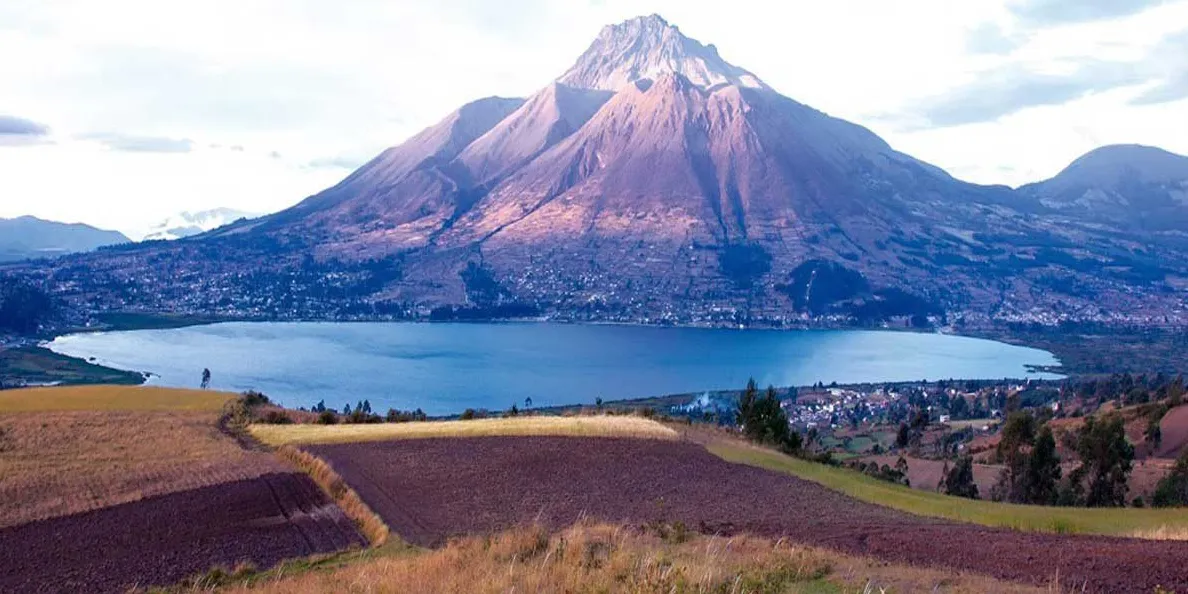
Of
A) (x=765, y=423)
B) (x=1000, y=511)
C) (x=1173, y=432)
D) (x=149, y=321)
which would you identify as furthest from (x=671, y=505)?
(x=149, y=321)

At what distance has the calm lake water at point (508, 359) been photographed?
97312mm

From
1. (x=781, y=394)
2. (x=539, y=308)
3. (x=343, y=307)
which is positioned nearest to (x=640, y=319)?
(x=539, y=308)

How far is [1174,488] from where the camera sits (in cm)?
3102

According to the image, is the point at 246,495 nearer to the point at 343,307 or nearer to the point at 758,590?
the point at 758,590

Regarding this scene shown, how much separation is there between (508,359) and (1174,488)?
100 metres

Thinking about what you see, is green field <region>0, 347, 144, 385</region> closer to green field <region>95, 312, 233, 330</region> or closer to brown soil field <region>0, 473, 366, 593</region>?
green field <region>95, 312, 233, 330</region>

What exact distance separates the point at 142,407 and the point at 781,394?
74.9 m

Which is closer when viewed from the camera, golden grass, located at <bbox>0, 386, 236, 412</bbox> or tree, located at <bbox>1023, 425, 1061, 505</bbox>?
tree, located at <bbox>1023, 425, 1061, 505</bbox>

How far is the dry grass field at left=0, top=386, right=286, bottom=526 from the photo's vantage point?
1923cm

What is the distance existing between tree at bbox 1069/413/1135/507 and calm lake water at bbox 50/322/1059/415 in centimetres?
5946

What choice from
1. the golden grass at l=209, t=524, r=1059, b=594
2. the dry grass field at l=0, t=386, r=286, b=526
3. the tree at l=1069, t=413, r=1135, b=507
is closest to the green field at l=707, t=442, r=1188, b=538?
the golden grass at l=209, t=524, r=1059, b=594

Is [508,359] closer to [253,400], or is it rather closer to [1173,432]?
[253,400]

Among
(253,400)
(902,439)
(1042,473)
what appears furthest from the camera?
(902,439)

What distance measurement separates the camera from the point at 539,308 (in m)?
186
